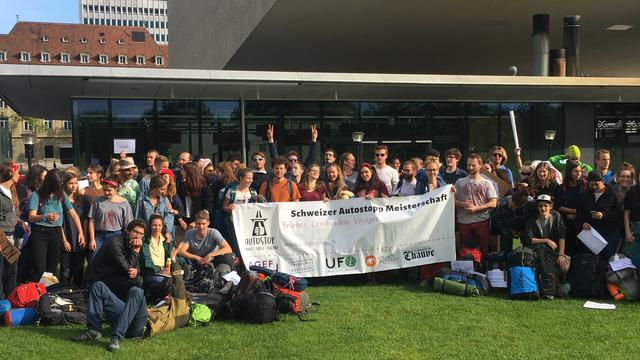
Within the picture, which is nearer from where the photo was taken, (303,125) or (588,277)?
(588,277)

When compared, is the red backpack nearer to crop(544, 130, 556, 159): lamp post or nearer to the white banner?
the white banner

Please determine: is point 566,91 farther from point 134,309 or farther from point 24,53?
point 24,53

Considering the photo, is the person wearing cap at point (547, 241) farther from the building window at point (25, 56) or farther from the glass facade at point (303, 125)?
the building window at point (25, 56)

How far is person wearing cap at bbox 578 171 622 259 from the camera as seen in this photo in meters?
7.60

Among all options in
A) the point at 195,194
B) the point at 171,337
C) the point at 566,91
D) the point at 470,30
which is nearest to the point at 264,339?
the point at 171,337

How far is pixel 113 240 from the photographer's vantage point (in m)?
6.29

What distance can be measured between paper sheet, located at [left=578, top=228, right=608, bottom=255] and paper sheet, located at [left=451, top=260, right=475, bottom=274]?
4.78 feet

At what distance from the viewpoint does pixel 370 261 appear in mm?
8359

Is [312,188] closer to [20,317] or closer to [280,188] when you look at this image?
[280,188]

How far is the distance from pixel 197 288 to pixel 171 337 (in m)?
1.08

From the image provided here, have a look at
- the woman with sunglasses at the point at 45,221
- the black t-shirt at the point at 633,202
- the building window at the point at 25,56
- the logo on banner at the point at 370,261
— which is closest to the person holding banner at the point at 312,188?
the logo on banner at the point at 370,261

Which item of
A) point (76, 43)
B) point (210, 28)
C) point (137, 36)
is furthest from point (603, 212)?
point (137, 36)

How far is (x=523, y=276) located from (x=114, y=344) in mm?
4873

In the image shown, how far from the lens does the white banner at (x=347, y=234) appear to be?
8031mm
